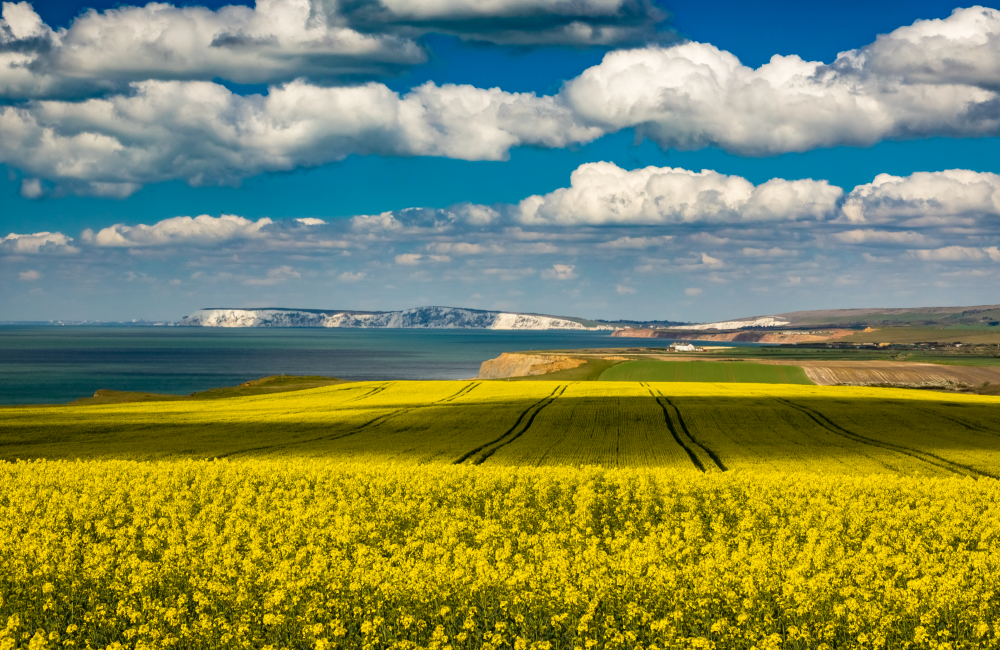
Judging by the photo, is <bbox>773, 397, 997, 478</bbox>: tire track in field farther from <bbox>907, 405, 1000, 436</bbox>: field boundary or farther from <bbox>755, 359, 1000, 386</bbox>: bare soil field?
<bbox>755, 359, 1000, 386</bbox>: bare soil field

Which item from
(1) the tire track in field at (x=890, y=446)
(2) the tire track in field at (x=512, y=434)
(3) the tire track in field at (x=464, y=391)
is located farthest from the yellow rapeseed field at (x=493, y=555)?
(3) the tire track in field at (x=464, y=391)

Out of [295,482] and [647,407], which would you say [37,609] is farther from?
[647,407]

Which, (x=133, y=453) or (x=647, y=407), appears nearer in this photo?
(x=133, y=453)

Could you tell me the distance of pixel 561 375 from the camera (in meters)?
131

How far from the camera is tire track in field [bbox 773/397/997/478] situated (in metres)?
33.8

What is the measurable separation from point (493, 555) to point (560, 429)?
32.6 metres

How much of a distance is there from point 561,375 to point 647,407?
233 feet

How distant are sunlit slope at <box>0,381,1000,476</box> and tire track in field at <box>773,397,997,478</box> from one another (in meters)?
0.09

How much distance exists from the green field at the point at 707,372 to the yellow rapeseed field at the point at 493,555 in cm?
8281

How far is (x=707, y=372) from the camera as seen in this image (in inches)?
4929

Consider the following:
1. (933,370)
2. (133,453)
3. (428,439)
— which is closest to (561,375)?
(933,370)

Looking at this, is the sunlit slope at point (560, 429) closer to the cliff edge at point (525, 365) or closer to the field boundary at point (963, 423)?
the field boundary at point (963, 423)

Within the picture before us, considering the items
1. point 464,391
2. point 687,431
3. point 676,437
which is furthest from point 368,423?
point 464,391

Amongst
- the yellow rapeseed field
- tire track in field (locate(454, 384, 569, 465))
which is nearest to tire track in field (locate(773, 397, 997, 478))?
the yellow rapeseed field
